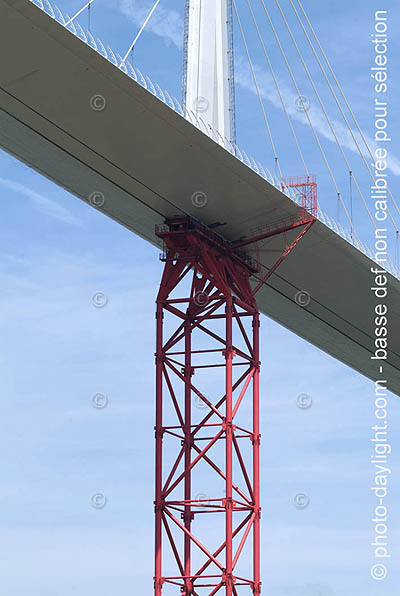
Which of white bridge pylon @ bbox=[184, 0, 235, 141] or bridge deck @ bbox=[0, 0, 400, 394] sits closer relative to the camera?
bridge deck @ bbox=[0, 0, 400, 394]

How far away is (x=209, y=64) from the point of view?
166 ft

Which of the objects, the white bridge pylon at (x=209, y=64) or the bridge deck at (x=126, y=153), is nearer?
the bridge deck at (x=126, y=153)

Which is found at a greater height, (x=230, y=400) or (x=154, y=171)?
(x=154, y=171)

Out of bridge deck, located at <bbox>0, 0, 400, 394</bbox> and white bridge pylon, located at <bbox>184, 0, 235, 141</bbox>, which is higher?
white bridge pylon, located at <bbox>184, 0, 235, 141</bbox>

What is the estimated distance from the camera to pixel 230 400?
1902 inches

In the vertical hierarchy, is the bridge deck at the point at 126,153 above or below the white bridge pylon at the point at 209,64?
below

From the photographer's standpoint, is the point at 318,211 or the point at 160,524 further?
the point at 318,211

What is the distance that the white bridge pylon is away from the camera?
49812 millimetres

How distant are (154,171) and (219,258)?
557cm

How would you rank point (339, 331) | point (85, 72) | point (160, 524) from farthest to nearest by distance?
point (339, 331)
point (160, 524)
point (85, 72)

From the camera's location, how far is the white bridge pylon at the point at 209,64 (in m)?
49.8

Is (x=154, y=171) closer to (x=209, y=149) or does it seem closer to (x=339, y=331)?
(x=209, y=149)

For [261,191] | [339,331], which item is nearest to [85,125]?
[261,191]

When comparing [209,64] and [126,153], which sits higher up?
[209,64]
